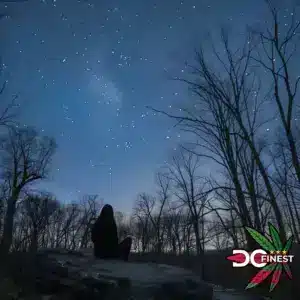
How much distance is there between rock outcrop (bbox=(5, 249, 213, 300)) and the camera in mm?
6230

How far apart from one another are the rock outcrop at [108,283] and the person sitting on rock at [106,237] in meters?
1.83

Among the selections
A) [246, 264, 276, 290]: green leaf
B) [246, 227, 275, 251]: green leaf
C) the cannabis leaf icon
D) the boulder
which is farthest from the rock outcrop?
[246, 227, 275, 251]: green leaf

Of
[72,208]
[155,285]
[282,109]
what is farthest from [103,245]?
[72,208]

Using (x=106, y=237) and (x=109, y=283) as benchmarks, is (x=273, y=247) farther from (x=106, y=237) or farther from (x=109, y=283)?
(x=106, y=237)

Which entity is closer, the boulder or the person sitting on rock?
the boulder

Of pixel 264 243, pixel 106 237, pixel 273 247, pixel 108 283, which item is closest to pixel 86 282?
pixel 108 283

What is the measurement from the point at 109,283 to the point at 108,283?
0.02 meters

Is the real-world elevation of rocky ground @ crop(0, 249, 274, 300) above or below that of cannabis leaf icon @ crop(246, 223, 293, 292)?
below

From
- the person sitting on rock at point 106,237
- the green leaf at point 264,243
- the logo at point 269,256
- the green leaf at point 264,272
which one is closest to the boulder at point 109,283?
the green leaf at point 264,272

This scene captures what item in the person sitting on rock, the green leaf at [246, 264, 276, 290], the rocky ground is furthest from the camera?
the person sitting on rock

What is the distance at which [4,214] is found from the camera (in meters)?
13.0

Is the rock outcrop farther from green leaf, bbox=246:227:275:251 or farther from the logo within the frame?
green leaf, bbox=246:227:275:251

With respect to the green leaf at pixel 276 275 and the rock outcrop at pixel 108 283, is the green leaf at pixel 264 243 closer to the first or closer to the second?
the green leaf at pixel 276 275

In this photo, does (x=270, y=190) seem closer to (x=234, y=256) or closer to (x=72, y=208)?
(x=234, y=256)
